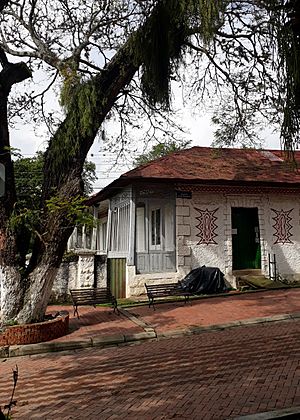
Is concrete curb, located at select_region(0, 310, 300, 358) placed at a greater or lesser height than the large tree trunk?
lesser

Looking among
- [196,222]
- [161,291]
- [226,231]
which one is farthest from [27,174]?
[161,291]

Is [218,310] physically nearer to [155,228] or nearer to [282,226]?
[155,228]

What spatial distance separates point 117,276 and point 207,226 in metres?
3.52

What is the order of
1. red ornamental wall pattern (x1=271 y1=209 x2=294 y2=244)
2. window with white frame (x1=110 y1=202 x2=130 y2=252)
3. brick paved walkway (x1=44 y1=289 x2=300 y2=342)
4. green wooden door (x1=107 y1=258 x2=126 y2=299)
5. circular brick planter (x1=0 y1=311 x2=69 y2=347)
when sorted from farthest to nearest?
1. red ornamental wall pattern (x1=271 y1=209 x2=294 y2=244)
2. window with white frame (x1=110 y1=202 x2=130 y2=252)
3. green wooden door (x1=107 y1=258 x2=126 y2=299)
4. brick paved walkway (x1=44 y1=289 x2=300 y2=342)
5. circular brick planter (x1=0 y1=311 x2=69 y2=347)

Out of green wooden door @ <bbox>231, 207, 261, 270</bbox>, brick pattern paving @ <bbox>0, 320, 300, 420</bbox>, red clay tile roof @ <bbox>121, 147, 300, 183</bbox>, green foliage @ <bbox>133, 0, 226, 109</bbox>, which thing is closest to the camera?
green foliage @ <bbox>133, 0, 226, 109</bbox>

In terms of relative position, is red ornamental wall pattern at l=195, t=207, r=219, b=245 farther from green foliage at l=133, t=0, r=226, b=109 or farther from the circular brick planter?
green foliage at l=133, t=0, r=226, b=109

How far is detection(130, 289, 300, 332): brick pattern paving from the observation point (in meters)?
9.40

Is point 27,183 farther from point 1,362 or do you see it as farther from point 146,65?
point 146,65

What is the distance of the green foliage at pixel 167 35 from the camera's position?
10.4 ft

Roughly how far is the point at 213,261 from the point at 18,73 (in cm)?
852

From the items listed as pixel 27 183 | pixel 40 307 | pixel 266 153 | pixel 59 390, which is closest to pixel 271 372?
pixel 59 390

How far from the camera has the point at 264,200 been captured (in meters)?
14.8

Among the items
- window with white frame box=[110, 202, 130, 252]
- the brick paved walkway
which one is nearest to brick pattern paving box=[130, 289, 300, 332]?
the brick paved walkway

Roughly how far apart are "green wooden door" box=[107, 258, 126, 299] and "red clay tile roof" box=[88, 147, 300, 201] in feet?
8.82
